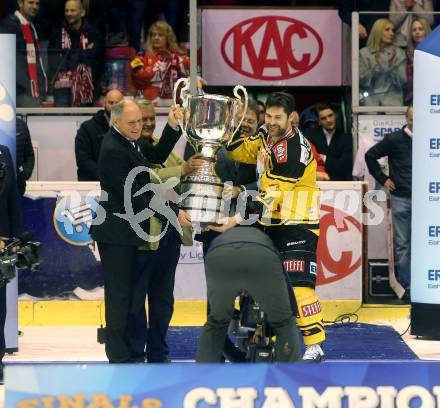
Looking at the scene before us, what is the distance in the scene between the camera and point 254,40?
15242mm

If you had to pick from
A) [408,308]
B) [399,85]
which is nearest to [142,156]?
[408,308]

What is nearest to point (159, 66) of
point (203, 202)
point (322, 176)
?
point (322, 176)

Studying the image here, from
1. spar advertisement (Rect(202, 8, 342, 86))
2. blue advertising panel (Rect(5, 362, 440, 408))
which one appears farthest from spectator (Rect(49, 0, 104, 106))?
blue advertising panel (Rect(5, 362, 440, 408))

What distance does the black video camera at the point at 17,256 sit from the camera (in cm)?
934

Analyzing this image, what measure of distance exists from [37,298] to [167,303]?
8.68ft

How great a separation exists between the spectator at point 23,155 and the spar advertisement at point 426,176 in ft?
10.4

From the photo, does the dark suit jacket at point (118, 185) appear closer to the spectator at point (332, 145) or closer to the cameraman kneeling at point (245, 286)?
the cameraman kneeling at point (245, 286)

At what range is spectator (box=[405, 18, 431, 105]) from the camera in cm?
1399

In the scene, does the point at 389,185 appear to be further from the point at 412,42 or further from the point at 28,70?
Result: the point at 28,70

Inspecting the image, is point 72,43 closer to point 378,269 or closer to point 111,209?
point 378,269

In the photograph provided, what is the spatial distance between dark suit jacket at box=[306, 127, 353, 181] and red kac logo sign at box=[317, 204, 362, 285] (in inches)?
36.0

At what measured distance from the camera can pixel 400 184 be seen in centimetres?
1314

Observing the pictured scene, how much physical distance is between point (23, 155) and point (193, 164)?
3172mm

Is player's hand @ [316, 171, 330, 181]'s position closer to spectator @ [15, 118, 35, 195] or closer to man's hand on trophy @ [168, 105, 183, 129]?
spectator @ [15, 118, 35, 195]
